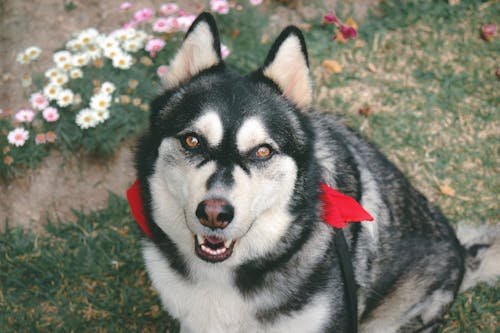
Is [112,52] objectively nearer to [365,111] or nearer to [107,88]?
[107,88]

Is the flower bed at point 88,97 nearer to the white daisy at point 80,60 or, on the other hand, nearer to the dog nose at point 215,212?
the white daisy at point 80,60

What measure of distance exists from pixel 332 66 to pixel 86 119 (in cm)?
Answer: 264

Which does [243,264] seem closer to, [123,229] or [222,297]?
[222,297]

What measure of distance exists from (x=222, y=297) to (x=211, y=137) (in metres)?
0.96

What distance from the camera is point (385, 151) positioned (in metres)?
5.25

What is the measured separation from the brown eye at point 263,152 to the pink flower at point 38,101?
2.69 m

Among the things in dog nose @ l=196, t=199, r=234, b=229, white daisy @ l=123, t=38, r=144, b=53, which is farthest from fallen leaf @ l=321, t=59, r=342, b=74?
dog nose @ l=196, t=199, r=234, b=229

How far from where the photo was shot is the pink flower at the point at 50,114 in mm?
4648

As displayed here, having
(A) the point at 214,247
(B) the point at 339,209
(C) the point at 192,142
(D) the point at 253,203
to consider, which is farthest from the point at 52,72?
(B) the point at 339,209

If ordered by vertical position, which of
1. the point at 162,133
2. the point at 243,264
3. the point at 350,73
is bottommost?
the point at 243,264

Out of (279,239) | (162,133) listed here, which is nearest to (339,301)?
(279,239)

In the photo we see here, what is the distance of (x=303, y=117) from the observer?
3.01 metres

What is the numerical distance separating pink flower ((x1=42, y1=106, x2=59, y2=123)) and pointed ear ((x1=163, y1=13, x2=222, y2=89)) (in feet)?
6.54

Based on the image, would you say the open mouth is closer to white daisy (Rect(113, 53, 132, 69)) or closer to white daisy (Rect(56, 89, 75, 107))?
white daisy (Rect(56, 89, 75, 107))
